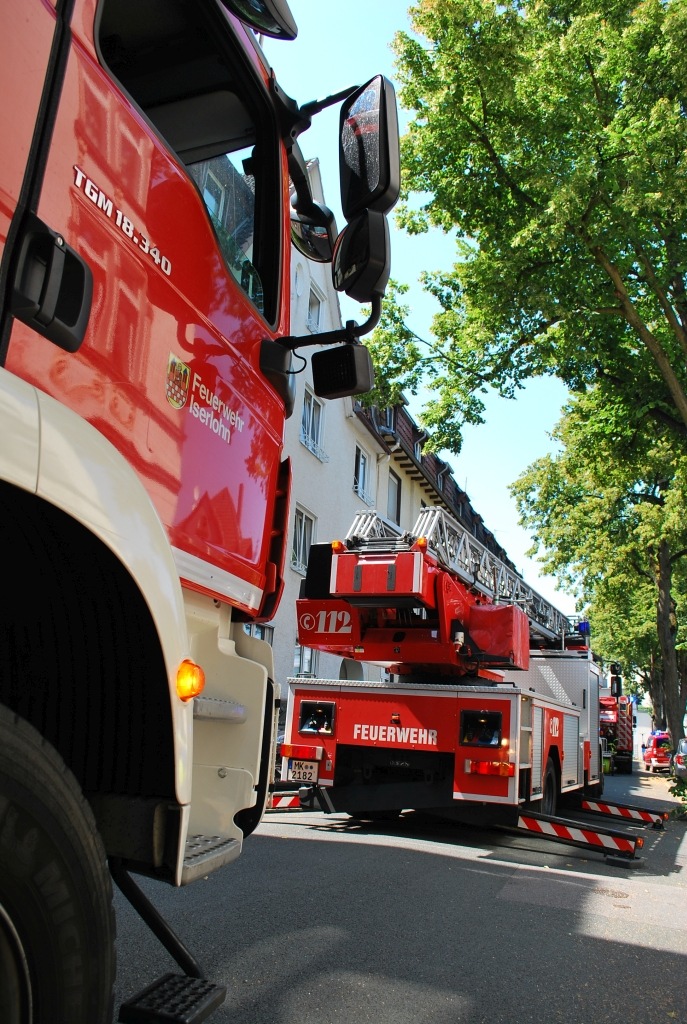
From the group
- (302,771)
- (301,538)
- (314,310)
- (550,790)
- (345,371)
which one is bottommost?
(550,790)

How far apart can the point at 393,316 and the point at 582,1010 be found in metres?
12.7

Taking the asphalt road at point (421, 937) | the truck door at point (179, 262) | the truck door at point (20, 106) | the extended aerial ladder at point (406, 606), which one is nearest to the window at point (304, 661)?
the extended aerial ladder at point (406, 606)

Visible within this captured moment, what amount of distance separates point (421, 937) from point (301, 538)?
14504 millimetres

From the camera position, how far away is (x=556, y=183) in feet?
34.3

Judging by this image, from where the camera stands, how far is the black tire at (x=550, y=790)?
365 inches

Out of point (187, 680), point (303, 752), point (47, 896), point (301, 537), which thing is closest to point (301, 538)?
point (301, 537)

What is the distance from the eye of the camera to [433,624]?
8703 mm

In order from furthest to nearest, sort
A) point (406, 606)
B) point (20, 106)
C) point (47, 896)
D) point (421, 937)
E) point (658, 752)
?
point (658, 752)
point (406, 606)
point (421, 937)
point (20, 106)
point (47, 896)

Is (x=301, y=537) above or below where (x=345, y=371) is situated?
above

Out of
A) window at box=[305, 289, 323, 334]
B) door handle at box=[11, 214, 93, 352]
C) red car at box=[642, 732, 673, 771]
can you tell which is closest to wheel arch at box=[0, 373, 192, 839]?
door handle at box=[11, 214, 93, 352]

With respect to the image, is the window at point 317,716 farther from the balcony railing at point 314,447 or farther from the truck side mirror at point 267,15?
the balcony railing at point 314,447

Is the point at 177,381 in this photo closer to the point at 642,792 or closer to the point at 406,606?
the point at 406,606

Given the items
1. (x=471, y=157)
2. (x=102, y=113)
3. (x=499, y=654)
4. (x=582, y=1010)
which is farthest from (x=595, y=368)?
(x=102, y=113)

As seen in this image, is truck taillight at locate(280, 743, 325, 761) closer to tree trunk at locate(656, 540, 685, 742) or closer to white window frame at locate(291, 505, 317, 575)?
white window frame at locate(291, 505, 317, 575)
